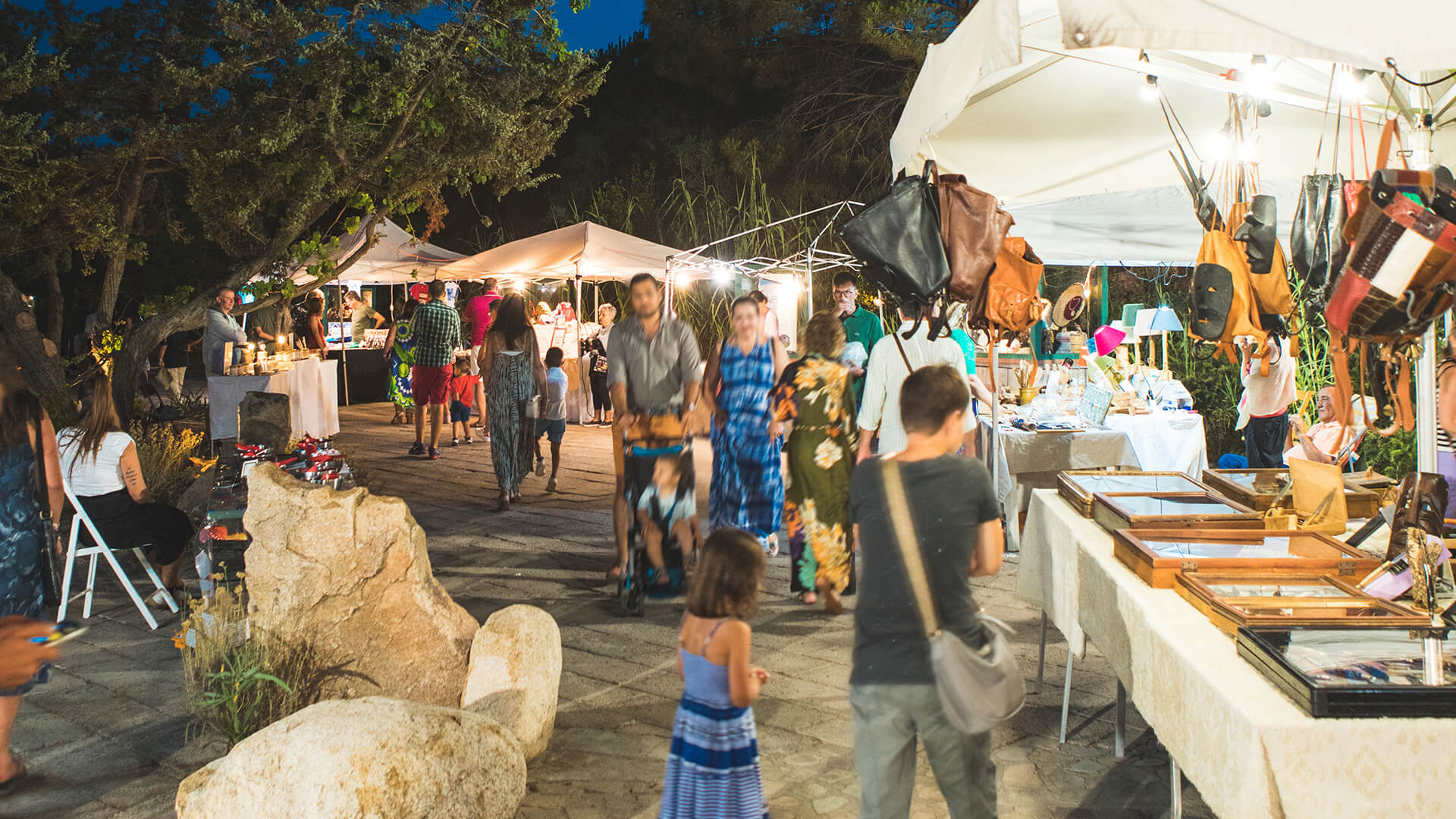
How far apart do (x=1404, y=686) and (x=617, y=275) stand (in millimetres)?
12637

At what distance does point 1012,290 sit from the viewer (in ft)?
12.9

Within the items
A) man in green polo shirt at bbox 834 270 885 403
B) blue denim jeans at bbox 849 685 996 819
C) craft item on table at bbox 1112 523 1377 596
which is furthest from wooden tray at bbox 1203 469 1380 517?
man in green polo shirt at bbox 834 270 885 403

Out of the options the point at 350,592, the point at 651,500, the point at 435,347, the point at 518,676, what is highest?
the point at 435,347

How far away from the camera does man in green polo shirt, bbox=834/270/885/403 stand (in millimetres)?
6898

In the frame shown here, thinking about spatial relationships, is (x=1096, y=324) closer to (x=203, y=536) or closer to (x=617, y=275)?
(x=617, y=275)

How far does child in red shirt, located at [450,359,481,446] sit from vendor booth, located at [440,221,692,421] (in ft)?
5.02

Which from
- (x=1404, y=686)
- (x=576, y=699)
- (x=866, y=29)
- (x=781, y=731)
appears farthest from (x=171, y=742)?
(x=866, y=29)

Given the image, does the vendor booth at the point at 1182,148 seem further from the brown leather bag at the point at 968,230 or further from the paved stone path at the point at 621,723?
the paved stone path at the point at 621,723

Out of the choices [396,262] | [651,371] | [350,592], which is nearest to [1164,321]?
[651,371]

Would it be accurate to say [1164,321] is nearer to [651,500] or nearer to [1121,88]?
[1121,88]

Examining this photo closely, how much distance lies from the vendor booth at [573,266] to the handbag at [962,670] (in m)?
10.8

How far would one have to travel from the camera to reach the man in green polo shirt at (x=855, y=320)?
22.6 feet

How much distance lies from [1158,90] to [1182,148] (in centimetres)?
24

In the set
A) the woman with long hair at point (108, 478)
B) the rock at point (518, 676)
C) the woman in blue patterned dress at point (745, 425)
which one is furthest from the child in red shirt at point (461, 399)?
the rock at point (518, 676)
